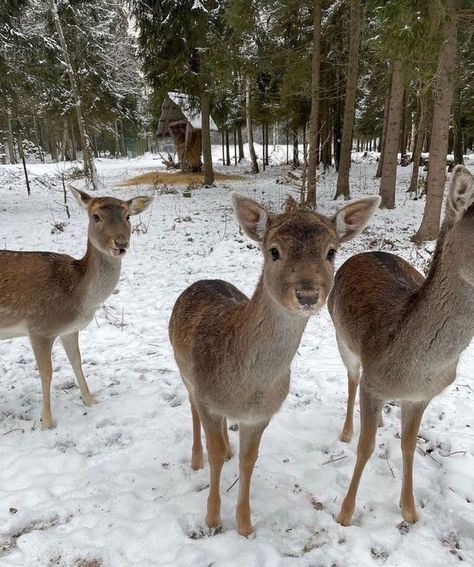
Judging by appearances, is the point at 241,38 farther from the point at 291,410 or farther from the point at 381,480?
the point at 381,480

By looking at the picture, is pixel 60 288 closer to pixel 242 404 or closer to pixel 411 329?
pixel 242 404

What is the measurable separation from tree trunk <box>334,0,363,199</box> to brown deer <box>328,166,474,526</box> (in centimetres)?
1168

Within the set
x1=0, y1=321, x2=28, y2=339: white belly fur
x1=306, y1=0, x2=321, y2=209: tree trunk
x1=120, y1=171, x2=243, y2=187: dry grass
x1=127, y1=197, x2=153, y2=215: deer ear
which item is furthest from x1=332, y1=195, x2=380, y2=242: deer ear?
x1=120, y1=171, x2=243, y2=187: dry grass

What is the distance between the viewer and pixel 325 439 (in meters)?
3.95

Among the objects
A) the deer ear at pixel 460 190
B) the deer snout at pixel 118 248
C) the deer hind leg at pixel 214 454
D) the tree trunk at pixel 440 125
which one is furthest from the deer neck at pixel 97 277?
the tree trunk at pixel 440 125

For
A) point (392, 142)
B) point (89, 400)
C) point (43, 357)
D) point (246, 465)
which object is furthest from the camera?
point (392, 142)

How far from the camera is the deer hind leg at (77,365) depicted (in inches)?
177

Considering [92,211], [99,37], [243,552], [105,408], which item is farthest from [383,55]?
[99,37]

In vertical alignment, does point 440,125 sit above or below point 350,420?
above

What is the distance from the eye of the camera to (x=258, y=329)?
2498mm

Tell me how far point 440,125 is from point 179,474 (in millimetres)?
9003

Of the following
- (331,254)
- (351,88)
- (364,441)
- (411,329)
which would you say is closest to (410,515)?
(364,441)

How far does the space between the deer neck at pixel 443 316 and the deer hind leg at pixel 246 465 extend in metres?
1.19

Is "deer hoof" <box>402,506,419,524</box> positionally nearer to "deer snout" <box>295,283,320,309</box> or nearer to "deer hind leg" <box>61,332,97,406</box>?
"deer snout" <box>295,283,320,309</box>
